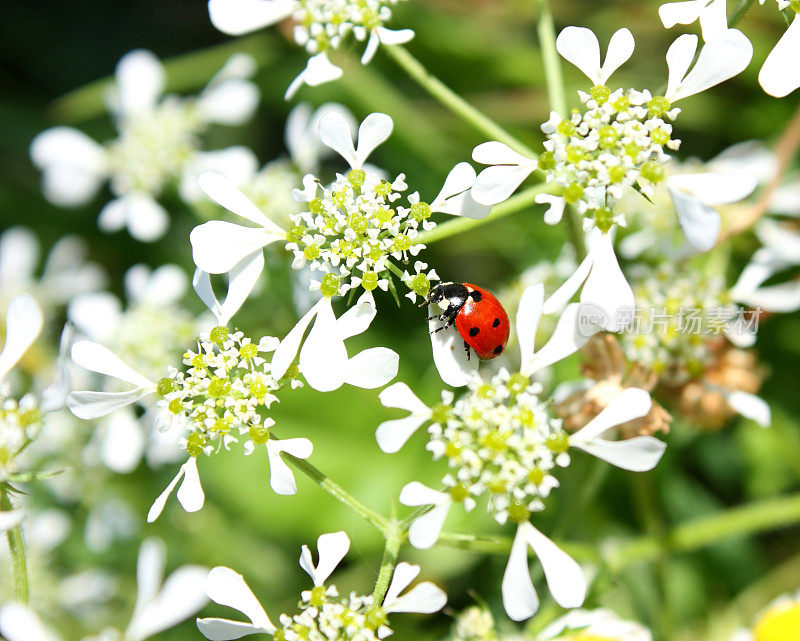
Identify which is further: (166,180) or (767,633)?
(166,180)

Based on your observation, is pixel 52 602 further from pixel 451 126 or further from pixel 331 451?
pixel 451 126

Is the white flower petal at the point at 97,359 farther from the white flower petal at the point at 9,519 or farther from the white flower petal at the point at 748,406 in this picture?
the white flower petal at the point at 748,406

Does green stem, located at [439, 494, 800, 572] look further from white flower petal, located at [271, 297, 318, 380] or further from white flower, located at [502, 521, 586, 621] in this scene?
white flower petal, located at [271, 297, 318, 380]

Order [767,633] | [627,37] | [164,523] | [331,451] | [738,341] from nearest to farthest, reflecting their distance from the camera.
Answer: [627,37]
[767,633]
[738,341]
[331,451]
[164,523]

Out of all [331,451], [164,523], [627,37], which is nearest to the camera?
Result: [627,37]

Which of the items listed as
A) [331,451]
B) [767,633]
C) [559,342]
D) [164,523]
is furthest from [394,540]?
[164,523]

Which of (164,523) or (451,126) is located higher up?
(451,126)

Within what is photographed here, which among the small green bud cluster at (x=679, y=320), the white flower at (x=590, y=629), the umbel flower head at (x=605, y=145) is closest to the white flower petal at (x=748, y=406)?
the small green bud cluster at (x=679, y=320)
